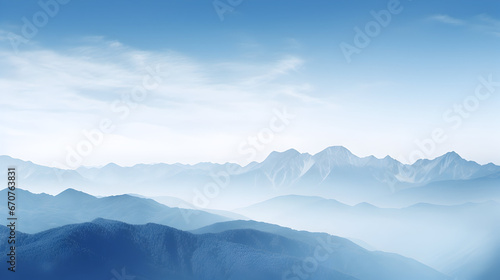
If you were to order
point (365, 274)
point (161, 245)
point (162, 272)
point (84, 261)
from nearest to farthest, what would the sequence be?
Answer: 1. point (84, 261)
2. point (162, 272)
3. point (161, 245)
4. point (365, 274)

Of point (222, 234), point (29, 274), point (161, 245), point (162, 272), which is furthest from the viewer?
point (222, 234)

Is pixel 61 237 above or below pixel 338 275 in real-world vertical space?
above

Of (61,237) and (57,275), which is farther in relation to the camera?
(61,237)

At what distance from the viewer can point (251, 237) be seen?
178 metres

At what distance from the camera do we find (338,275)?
156125 mm

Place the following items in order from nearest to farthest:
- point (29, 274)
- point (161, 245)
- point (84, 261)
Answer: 1. point (29, 274)
2. point (84, 261)
3. point (161, 245)

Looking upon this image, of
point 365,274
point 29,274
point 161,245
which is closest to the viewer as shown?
point 29,274

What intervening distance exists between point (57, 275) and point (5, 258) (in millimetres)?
14403

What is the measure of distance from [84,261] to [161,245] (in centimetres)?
2855

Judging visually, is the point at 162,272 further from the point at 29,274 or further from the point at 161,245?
the point at 29,274

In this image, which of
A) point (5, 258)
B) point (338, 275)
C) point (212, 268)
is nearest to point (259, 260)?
point (212, 268)

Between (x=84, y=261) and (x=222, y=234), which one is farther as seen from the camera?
(x=222, y=234)

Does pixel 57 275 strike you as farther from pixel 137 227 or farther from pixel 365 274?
pixel 365 274

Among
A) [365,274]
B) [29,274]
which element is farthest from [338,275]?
[29,274]
